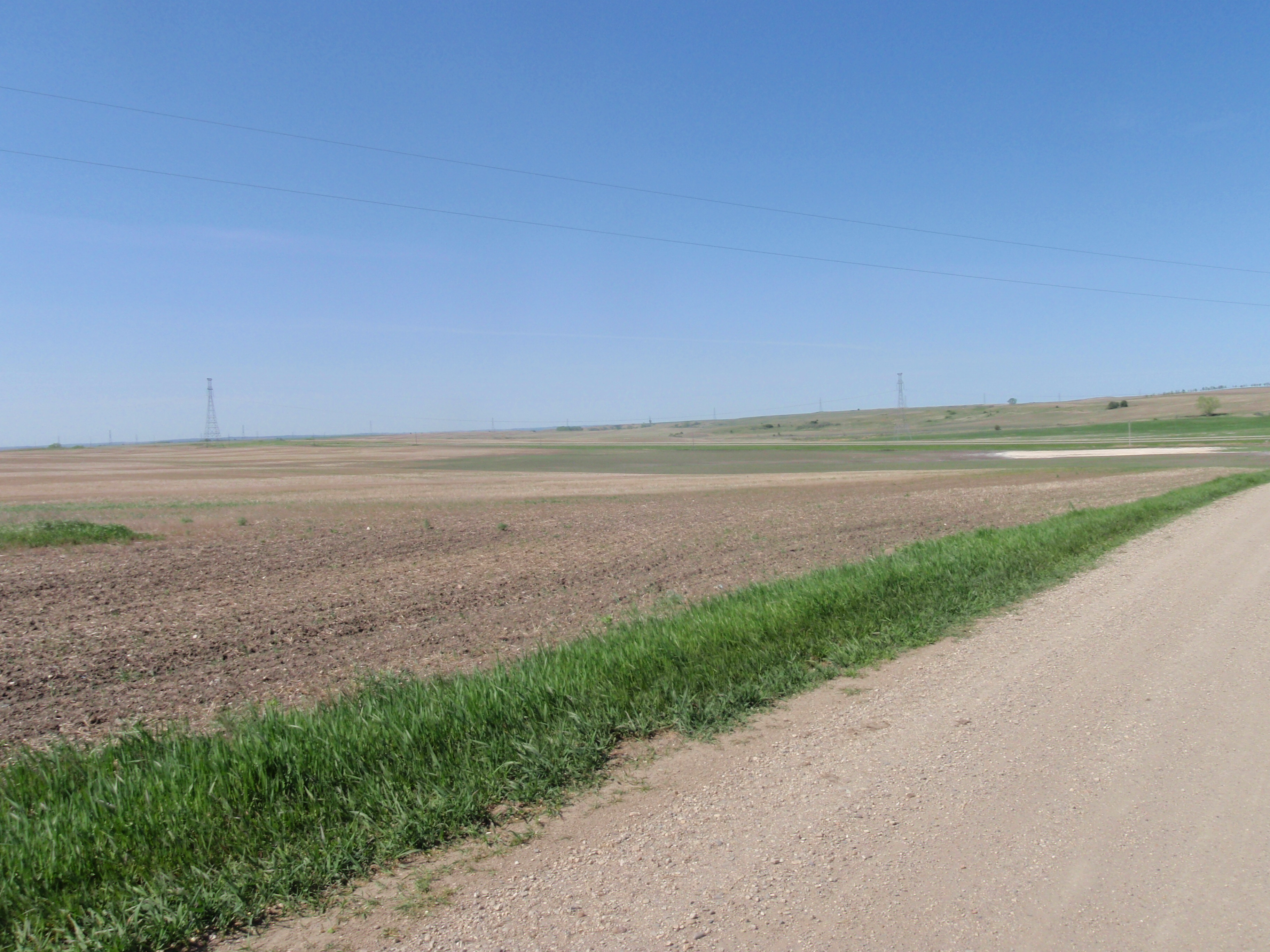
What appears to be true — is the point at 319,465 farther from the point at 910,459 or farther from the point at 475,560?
the point at 475,560

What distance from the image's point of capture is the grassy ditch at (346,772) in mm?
4320

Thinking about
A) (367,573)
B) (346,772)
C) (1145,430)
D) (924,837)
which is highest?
(346,772)

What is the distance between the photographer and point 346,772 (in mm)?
5676

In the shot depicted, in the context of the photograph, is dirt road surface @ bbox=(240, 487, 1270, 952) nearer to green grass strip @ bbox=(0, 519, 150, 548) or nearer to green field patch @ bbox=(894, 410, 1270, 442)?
green grass strip @ bbox=(0, 519, 150, 548)

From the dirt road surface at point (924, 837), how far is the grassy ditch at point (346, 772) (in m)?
0.47

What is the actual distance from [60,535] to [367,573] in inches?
445

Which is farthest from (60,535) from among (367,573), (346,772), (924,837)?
(924,837)

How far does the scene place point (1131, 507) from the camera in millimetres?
23781

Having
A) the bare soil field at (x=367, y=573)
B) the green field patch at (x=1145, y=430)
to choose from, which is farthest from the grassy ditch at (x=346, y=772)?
the green field patch at (x=1145, y=430)

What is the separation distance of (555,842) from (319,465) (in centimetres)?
8941

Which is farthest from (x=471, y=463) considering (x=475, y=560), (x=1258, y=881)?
(x=1258, y=881)

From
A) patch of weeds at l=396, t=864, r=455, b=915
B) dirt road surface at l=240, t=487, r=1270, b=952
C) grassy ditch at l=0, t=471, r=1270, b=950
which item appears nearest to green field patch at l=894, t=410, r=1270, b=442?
grassy ditch at l=0, t=471, r=1270, b=950

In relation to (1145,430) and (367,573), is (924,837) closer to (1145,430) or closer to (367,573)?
(367,573)

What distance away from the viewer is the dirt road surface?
3820 mm
